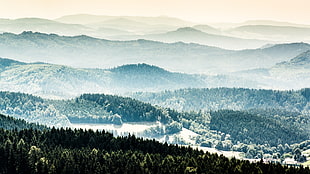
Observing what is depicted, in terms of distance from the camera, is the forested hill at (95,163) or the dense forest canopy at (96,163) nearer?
the forested hill at (95,163)

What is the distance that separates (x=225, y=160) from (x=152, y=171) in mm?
31392

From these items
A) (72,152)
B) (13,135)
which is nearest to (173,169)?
(72,152)

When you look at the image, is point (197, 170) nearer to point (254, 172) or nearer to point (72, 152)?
point (254, 172)

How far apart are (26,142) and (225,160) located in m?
60.0

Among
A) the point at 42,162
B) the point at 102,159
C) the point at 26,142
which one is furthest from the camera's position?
the point at 26,142

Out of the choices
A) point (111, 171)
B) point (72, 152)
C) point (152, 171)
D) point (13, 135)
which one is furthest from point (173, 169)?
point (13, 135)

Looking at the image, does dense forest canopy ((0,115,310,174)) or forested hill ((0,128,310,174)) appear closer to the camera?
forested hill ((0,128,310,174))

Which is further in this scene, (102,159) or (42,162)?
(102,159)

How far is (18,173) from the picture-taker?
161125 millimetres

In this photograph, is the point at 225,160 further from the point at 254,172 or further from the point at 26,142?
the point at 26,142

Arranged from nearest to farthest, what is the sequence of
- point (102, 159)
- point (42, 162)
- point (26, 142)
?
point (42, 162), point (102, 159), point (26, 142)

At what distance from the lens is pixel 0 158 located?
165 m

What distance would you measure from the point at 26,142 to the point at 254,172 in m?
68.0

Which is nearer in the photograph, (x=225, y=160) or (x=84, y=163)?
(x=84, y=163)
